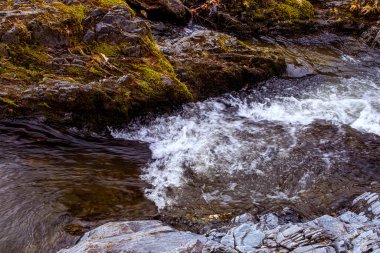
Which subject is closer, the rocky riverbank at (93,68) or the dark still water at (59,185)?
the dark still water at (59,185)

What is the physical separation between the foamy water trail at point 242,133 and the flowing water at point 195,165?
22mm

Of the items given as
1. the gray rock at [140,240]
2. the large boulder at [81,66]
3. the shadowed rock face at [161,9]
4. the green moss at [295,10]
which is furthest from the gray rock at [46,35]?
the green moss at [295,10]

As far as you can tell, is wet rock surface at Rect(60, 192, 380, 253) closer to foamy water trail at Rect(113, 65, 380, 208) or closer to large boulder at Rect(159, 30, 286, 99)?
foamy water trail at Rect(113, 65, 380, 208)

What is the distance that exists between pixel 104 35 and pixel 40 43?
1.32 m

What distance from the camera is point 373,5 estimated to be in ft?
45.1

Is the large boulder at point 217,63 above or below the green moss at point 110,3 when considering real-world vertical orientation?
below

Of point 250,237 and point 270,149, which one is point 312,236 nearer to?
point 250,237

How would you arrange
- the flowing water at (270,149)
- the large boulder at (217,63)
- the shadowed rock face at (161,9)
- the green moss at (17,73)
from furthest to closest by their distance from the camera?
the shadowed rock face at (161,9) < the large boulder at (217,63) < the green moss at (17,73) < the flowing water at (270,149)

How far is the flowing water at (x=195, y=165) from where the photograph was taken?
4.85 metres

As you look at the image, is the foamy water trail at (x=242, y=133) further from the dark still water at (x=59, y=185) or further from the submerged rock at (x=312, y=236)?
the submerged rock at (x=312, y=236)

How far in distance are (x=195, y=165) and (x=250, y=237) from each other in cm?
222

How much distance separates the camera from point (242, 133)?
7.04 m

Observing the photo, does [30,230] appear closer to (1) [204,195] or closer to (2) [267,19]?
(1) [204,195]

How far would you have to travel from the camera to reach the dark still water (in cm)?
446
